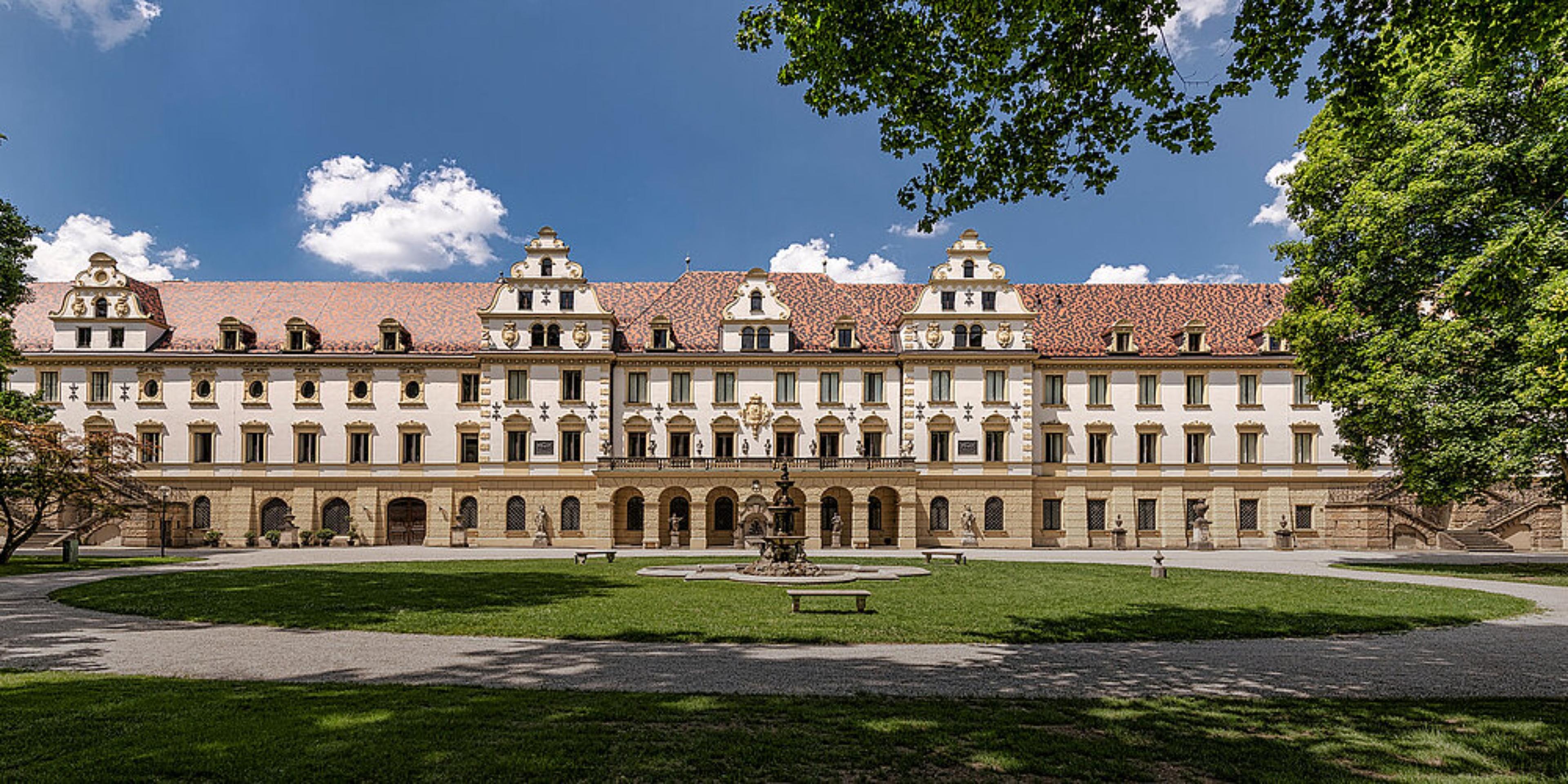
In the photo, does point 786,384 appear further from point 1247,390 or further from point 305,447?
point 305,447

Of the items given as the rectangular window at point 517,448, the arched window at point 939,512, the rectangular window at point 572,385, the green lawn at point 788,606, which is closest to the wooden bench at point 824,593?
the green lawn at point 788,606

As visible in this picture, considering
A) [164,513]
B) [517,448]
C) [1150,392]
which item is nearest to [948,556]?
[1150,392]

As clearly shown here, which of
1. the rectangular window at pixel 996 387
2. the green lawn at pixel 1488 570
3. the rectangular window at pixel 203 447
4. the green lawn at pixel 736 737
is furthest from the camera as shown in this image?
the rectangular window at pixel 996 387

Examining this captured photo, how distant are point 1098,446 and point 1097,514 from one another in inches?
141

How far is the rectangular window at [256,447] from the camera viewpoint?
45.0 m

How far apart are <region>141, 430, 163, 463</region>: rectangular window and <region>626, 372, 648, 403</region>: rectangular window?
2404 centimetres

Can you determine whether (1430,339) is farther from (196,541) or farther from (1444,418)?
(196,541)

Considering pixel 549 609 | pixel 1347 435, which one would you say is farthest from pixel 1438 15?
pixel 1347 435

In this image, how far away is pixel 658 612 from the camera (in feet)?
53.1

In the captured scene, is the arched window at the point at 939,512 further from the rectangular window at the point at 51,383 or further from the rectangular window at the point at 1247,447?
the rectangular window at the point at 51,383

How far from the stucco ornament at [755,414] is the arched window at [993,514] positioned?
12.2 meters

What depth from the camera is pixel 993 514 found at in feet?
147

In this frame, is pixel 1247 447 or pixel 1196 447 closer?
pixel 1247 447

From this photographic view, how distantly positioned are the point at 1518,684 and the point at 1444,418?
1930 cm
